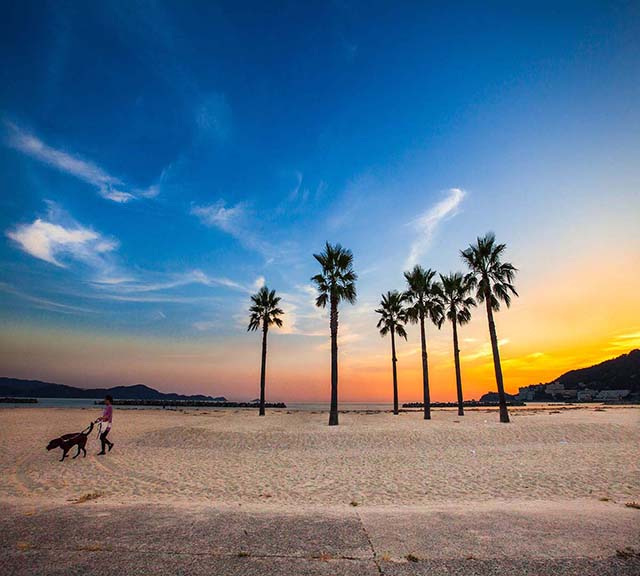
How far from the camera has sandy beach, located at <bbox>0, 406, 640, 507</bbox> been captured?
10.7 metres

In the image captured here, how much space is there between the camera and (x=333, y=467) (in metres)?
14.9

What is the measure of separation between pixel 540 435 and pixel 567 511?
59.2 feet

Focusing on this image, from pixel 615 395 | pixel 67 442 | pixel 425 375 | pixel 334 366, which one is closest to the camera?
pixel 67 442

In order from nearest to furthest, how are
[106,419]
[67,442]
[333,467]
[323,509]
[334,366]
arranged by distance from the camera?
[323,509]
[333,467]
[67,442]
[106,419]
[334,366]

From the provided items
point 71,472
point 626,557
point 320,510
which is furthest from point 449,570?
point 71,472

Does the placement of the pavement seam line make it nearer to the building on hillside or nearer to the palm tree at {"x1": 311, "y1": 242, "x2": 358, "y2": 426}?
the palm tree at {"x1": 311, "y1": 242, "x2": 358, "y2": 426}

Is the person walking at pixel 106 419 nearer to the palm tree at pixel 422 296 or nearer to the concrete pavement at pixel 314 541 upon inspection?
the concrete pavement at pixel 314 541

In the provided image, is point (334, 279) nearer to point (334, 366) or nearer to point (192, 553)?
point (334, 366)

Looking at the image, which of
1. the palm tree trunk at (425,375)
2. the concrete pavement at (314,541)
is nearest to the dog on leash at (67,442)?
the concrete pavement at (314,541)

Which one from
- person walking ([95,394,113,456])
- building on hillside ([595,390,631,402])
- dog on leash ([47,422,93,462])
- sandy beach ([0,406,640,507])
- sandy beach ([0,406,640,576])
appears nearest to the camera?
sandy beach ([0,406,640,576])

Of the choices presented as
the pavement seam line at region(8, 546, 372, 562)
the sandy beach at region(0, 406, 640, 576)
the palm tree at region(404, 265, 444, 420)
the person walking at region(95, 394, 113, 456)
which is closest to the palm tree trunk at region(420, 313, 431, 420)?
the palm tree at region(404, 265, 444, 420)

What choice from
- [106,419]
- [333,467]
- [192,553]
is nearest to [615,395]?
[333,467]

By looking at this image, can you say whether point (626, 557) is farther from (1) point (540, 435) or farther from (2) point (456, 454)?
(1) point (540, 435)

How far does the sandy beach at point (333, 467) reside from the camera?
10.7 meters
